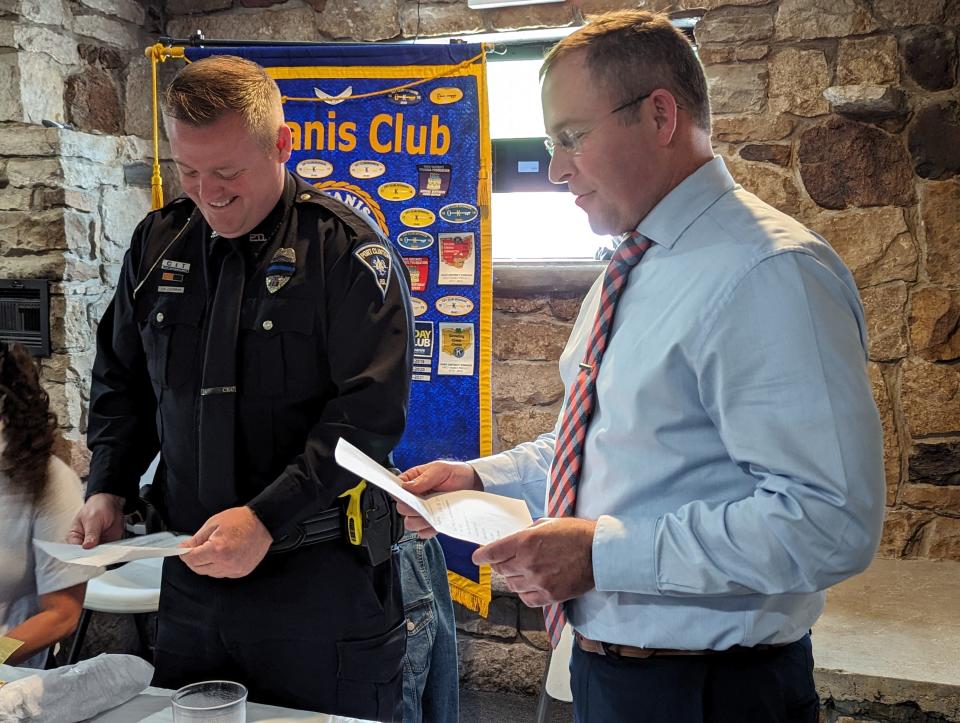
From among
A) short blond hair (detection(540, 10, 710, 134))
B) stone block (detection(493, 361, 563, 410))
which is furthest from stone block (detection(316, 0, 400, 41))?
short blond hair (detection(540, 10, 710, 134))

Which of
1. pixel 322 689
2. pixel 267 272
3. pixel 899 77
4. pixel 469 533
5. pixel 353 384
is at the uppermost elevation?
pixel 899 77

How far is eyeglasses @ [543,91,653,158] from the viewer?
41.9 inches

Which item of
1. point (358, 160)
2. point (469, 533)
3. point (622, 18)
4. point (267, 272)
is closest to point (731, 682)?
point (469, 533)

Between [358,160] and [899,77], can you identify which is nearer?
[899,77]

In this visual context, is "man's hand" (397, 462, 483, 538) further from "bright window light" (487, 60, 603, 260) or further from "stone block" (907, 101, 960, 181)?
"stone block" (907, 101, 960, 181)

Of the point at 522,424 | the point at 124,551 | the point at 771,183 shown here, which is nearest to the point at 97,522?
the point at 124,551

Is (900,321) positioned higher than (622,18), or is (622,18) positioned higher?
(622,18)

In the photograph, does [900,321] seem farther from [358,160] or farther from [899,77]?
A: [358,160]

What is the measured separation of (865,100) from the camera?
259cm

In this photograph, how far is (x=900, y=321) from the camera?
8.63 ft

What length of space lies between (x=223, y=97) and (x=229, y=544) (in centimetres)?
71

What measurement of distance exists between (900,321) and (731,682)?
1958 mm

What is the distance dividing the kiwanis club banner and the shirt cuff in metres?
1.74

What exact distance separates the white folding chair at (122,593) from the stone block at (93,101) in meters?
1.49
